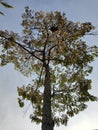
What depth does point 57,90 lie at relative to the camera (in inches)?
592

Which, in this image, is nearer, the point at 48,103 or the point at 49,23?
the point at 48,103

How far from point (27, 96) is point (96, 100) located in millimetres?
3883

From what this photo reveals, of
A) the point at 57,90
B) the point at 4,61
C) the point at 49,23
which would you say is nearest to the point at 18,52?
the point at 4,61

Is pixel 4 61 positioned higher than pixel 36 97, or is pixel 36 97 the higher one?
pixel 4 61

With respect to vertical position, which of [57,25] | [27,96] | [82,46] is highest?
[57,25]

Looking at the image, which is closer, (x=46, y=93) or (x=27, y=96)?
(x=46, y=93)

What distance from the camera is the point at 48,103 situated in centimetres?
1373

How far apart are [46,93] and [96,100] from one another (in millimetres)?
2943

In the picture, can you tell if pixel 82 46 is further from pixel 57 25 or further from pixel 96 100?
pixel 96 100

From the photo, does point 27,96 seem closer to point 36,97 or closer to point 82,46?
point 36,97

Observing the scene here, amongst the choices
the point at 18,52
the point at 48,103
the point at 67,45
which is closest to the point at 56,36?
the point at 67,45

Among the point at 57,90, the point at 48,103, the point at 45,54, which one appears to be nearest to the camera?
the point at 48,103

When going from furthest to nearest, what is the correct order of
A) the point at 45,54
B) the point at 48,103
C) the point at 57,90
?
the point at 45,54, the point at 57,90, the point at 48,103

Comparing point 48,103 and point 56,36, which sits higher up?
point 56,36
